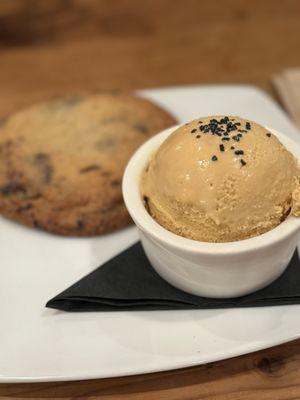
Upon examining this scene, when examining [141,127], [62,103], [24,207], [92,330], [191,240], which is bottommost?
[92,330]

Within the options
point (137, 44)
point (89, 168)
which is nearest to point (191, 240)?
point (89, 168)

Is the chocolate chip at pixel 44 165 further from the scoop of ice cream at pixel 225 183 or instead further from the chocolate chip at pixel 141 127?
the scoop of ice cream at pixel 225 183

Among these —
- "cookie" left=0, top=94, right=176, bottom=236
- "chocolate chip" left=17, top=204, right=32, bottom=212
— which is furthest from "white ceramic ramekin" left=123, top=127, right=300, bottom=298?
"chocolate chip" left=17, top=204, right=32, bottom=212

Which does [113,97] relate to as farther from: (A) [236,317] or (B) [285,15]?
(B) [285,15]

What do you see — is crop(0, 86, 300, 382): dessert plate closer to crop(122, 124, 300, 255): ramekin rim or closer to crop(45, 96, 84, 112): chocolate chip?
crop(122, 124, 300, 255): ramekin rim

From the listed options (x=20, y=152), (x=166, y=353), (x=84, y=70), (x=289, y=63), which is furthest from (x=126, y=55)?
(x=166, y=353)

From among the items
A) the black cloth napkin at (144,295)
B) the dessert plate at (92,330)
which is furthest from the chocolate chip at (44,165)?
the black cloth napkin at (144,295)

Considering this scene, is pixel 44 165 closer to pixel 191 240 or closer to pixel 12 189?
pixel 12 189

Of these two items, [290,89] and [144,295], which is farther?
[290,89]
